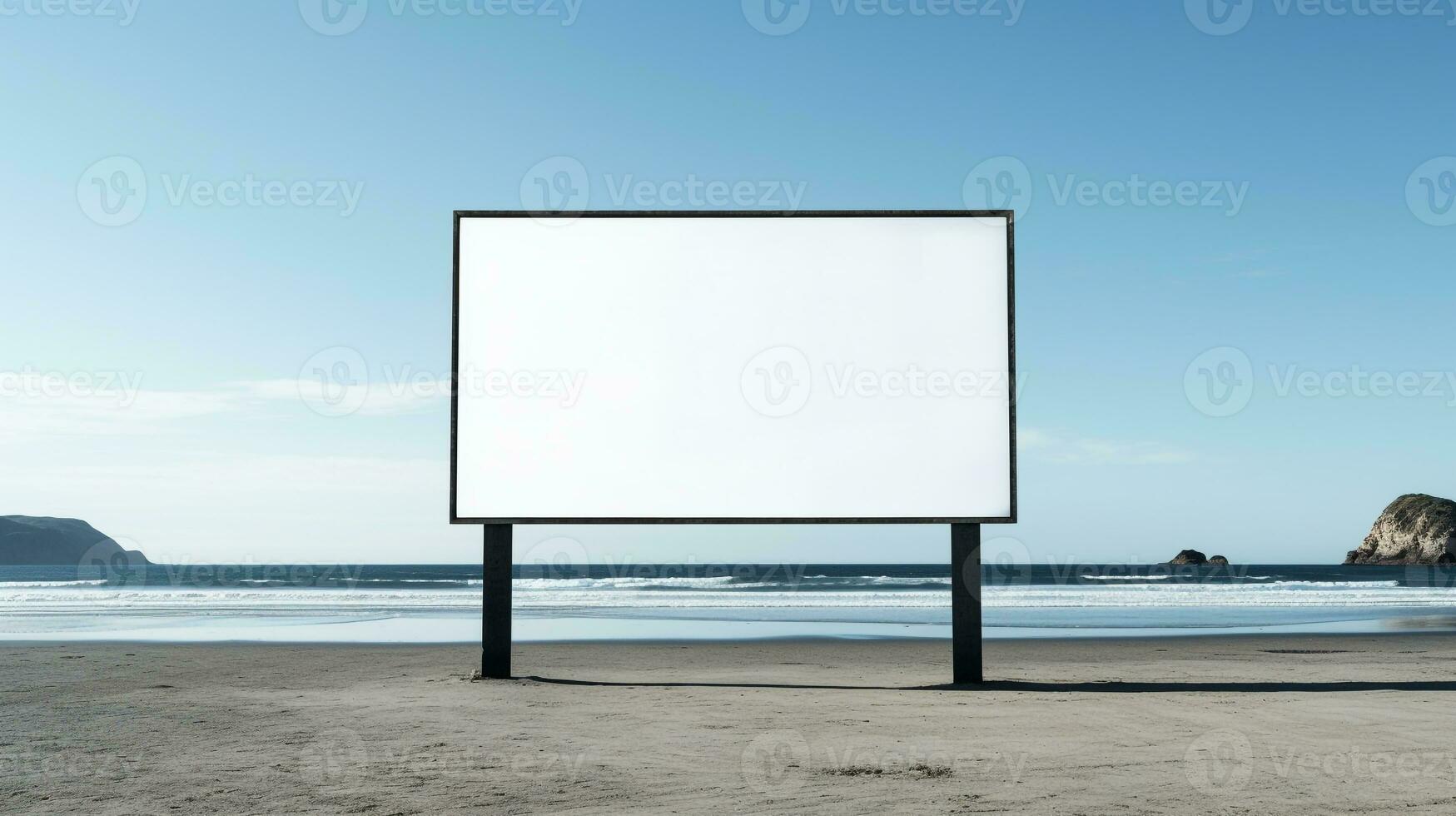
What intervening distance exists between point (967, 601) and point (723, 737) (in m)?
4.55

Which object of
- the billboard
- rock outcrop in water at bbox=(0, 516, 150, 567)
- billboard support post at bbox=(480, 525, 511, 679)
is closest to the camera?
the billboard

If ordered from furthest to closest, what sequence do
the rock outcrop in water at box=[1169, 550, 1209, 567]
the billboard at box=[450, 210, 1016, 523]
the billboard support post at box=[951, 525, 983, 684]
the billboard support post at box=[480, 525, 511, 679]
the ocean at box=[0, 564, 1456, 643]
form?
1. the rock outcrop in water at box=[1169, 550, 1209, 567]
2. the ocean at box=[0, 564, 1456, 643]
3. the billboard support post at box=[480, 525, 511, 679]
4. the billboard support post at box=[951, 525, 983, 684]
5. the billboard at box=[450, 210, 1016, 523]

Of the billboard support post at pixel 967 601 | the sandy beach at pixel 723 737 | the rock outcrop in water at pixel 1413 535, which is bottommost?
the rock outcrop in water at pixel 1413 535

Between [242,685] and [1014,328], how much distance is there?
1088 cm

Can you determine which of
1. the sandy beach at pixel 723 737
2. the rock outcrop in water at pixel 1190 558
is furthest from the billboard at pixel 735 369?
the rock outcrop in water at pixel 1190 558

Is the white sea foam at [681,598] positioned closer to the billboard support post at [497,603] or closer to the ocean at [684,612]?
the ocean at [684,612]

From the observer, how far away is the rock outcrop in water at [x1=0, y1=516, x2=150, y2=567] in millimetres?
126750

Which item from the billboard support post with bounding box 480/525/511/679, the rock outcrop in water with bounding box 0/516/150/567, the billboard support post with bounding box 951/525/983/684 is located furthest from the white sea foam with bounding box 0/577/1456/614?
the rock outcrop in water with bounding box 0/516/150/567

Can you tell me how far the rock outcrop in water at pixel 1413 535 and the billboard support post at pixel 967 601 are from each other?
325ft

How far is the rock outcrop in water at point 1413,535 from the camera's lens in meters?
92.4

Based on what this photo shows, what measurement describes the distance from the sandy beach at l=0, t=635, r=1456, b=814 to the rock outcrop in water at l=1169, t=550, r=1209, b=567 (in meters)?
82.2

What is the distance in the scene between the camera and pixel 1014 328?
12.5 m

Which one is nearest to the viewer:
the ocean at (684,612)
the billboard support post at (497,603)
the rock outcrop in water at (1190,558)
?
the billboard support post at (497,603)

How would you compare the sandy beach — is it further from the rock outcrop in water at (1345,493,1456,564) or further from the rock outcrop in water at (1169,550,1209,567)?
the rock outcrop in water at (1345,493,1456,564)
